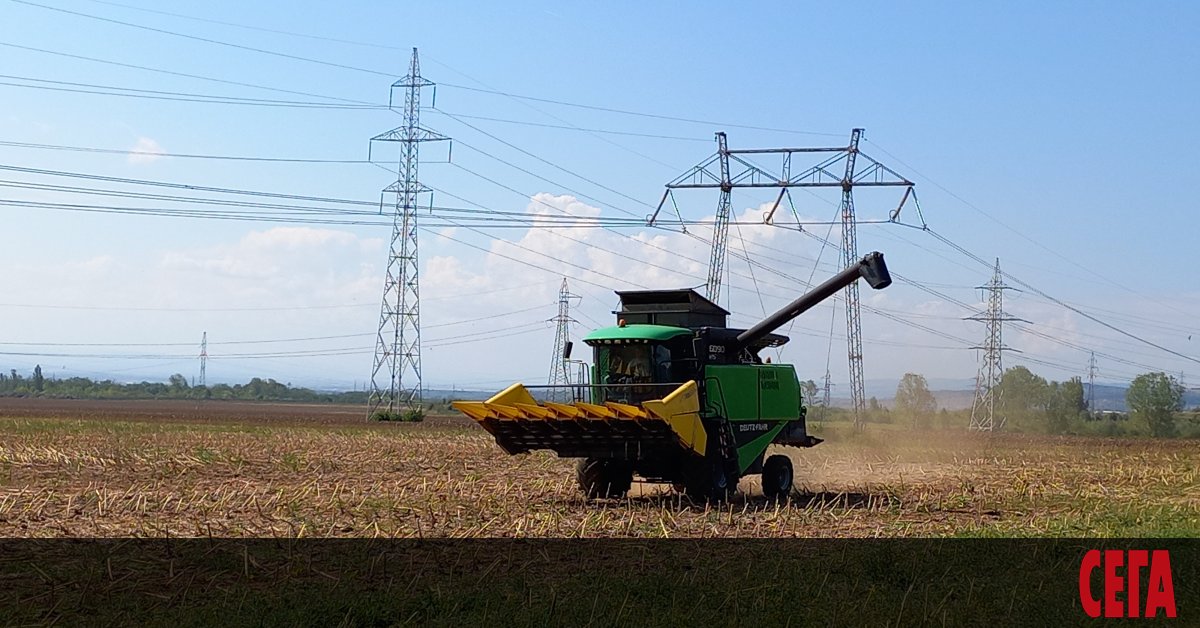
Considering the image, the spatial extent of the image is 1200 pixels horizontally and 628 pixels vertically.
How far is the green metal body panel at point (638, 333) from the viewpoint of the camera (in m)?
20.6

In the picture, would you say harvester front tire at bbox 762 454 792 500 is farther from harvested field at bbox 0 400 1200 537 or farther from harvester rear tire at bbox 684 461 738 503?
harvester rear tire at bbox 684 461 738 503

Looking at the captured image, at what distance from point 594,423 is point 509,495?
111 inches

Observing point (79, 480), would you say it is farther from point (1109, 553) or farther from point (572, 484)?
point (1109, 553)

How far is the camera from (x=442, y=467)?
28.9 meters

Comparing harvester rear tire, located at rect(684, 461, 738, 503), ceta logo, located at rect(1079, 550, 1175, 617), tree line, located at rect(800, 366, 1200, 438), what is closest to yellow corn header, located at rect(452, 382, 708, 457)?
harvester rear tire, located at rect(684, 461, 738, 503)

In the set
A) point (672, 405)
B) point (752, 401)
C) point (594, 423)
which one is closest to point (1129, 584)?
point (672, 405)

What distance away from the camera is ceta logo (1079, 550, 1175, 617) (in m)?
11.7

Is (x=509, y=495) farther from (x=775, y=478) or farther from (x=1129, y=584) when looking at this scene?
(x=1129, y=584)

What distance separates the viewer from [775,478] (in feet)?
74.5

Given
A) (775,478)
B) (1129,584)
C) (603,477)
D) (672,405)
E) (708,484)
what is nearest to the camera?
(1129,584)

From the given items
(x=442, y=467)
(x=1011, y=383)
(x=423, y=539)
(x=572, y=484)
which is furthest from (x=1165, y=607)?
(x=1011, y=383)

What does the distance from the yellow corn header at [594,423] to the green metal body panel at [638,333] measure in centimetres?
101

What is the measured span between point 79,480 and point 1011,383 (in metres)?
84.8

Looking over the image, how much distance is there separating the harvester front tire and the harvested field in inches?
15.1
